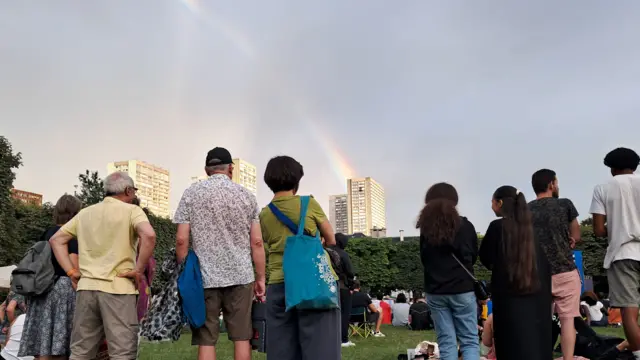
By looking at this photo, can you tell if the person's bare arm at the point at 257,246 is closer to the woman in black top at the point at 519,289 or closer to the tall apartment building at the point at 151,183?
the woman in black top at the point at 519,289

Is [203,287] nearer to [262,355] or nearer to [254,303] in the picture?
[254,303]

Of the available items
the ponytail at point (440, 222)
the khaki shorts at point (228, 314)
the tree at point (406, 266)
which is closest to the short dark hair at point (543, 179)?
the ponytail at point (440, 222)

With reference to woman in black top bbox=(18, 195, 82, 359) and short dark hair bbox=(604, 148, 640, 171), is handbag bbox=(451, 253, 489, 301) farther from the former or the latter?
woman in black top bbox=(18, 195, 82, 359)

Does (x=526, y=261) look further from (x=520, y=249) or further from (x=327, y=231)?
(x=327, y=231)

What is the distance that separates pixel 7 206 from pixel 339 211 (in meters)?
154

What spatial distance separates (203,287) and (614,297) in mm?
4226

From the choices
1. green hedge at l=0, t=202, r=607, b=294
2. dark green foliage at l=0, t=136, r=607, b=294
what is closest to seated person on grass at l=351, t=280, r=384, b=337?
dark green foliage at l=0, t=136, r=607, b=294

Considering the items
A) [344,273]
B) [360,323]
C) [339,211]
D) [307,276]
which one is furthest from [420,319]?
[339,211]

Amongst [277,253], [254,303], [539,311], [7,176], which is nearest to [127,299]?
[254,303]

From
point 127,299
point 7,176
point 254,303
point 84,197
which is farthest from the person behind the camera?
point 84,197

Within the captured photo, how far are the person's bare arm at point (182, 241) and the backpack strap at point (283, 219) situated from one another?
2.89 ft

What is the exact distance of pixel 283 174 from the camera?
15.4ft

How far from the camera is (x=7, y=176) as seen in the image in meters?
26.6

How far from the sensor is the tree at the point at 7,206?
25.6 meters
